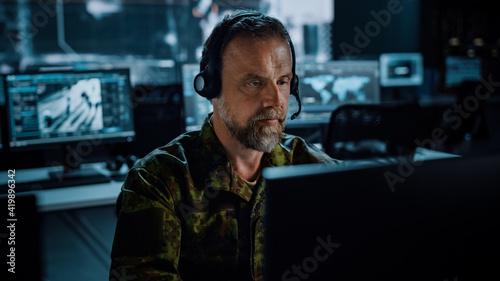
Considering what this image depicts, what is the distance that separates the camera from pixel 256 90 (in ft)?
3.47

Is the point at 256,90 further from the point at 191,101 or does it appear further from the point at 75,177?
the point at 191,101

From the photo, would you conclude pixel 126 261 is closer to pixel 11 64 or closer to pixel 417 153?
pixel 417 153

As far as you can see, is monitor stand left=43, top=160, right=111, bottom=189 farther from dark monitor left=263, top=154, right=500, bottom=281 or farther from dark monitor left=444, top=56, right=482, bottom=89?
dark monitor left=444, top=56, right=482, bottom=89

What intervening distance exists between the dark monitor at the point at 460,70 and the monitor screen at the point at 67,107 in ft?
15.1

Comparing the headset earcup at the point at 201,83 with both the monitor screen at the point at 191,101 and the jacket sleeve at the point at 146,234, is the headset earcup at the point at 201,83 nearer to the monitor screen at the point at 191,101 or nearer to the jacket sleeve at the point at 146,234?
the jacket sleeve at the point at 146,234

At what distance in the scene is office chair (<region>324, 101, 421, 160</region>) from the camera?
6.95 feet

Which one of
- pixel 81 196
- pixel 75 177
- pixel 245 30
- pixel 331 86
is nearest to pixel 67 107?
pixel 75 177

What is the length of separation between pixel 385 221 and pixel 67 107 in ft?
6.29

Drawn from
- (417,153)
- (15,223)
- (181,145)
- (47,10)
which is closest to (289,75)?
(181,145)

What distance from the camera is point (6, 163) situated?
2148 mm

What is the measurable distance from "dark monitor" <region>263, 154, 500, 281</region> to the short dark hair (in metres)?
0.66

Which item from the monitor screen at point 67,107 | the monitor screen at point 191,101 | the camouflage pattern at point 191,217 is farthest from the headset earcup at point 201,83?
the monitor screen at point 191,101

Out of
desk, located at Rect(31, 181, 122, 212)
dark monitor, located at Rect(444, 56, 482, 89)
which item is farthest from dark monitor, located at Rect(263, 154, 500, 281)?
dark monitor, located at Rect(444, 56, 482, 89)

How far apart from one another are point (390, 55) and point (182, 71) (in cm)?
253
